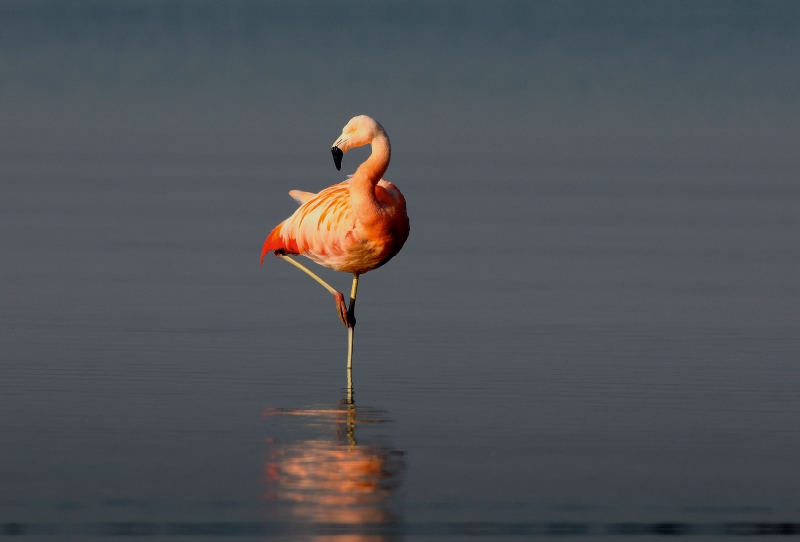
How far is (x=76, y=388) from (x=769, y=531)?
4.67 meters

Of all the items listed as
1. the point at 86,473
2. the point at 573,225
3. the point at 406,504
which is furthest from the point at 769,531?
the point at 573,225

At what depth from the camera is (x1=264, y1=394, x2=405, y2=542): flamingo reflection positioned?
22.0 feet

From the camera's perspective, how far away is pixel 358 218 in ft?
38.1

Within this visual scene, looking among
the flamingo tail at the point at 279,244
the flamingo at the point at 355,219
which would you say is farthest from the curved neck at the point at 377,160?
the flamingo tail at the point at 279,244

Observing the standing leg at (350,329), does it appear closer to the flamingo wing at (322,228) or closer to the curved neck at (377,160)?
the flamingo wing at (322,228)

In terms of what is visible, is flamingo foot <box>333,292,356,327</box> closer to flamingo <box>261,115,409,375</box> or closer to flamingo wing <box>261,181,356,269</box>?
flamingo <box>261,115,409,375</box>

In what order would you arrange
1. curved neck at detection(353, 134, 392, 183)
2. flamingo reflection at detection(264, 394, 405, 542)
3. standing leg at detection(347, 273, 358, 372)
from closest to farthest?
flamingo reflection at detection(264, 394, 405, 542) → standing leg at detection(347, 273, 358, 372) → curved neck at detection(353, 134, 392, 183)

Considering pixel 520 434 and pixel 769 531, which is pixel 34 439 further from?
pixel 769 531

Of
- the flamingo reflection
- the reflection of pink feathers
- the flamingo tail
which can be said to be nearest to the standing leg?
the reflection of pink feathers

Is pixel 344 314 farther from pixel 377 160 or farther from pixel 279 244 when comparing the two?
pixel 279 244

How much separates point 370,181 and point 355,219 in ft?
0.99

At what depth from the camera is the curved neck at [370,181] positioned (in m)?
11.5

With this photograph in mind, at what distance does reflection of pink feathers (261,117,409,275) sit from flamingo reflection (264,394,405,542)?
118 inches

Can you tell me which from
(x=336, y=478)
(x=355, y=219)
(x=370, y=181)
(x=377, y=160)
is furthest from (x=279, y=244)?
(x=336, y=478)
